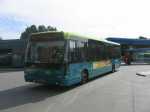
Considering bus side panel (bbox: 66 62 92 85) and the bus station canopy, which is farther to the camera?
the bus station canopy

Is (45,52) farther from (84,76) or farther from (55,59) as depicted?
(84,76)

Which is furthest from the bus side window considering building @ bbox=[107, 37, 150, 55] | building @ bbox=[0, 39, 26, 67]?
building @ bbox=[107, 37, 150, 55]

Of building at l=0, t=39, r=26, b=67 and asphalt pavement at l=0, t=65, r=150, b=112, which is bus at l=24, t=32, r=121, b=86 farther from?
building at l=0, t=39, r=26, b=67

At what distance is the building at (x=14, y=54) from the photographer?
1462 inches

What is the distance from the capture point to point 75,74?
13398 millimetres

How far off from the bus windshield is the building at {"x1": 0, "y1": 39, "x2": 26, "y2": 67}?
79.0 ft

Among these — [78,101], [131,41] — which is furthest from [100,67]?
[131,41]

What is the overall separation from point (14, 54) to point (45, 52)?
84.6 ft

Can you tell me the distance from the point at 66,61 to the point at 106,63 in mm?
8270

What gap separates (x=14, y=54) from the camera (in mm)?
37625

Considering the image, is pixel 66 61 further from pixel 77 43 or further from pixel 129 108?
pixel 129 108

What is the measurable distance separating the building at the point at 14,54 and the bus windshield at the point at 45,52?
24087 millimetres

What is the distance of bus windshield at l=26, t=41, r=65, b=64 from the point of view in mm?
12445

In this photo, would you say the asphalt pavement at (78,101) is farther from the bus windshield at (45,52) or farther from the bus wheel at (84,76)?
the bus wheel at (84,76)
